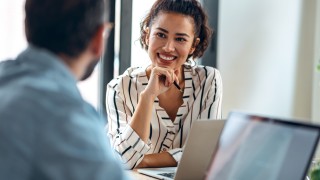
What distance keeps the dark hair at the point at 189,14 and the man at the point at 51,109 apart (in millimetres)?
1333

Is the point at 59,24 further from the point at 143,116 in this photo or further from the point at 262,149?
the point at 143,116

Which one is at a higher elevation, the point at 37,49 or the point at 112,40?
the point at 37,49

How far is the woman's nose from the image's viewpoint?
2160 millimetres

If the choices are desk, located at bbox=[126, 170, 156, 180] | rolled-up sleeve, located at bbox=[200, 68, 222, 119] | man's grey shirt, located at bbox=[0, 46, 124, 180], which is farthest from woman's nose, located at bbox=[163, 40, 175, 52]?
man's grey shirt, located at bbox=[0, 46, 124, 180]

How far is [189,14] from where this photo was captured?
2.20 metres

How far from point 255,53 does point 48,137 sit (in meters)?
2.57

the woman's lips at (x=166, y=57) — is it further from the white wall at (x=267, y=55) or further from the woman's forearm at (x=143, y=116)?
the white wall at (x=267, y=55)

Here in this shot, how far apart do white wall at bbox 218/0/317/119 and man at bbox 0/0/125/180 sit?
2297 millimetres

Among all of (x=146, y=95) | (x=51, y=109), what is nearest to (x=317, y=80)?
(x=146, y=95)

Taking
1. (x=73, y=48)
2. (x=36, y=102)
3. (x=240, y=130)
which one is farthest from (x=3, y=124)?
(x=240, y=130)

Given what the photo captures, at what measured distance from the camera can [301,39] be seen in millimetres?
3365

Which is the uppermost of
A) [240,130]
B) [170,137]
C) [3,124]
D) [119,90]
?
[3,124]

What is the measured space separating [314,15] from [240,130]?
2.39 m

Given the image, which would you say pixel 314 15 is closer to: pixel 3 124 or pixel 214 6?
pixel 214 6
